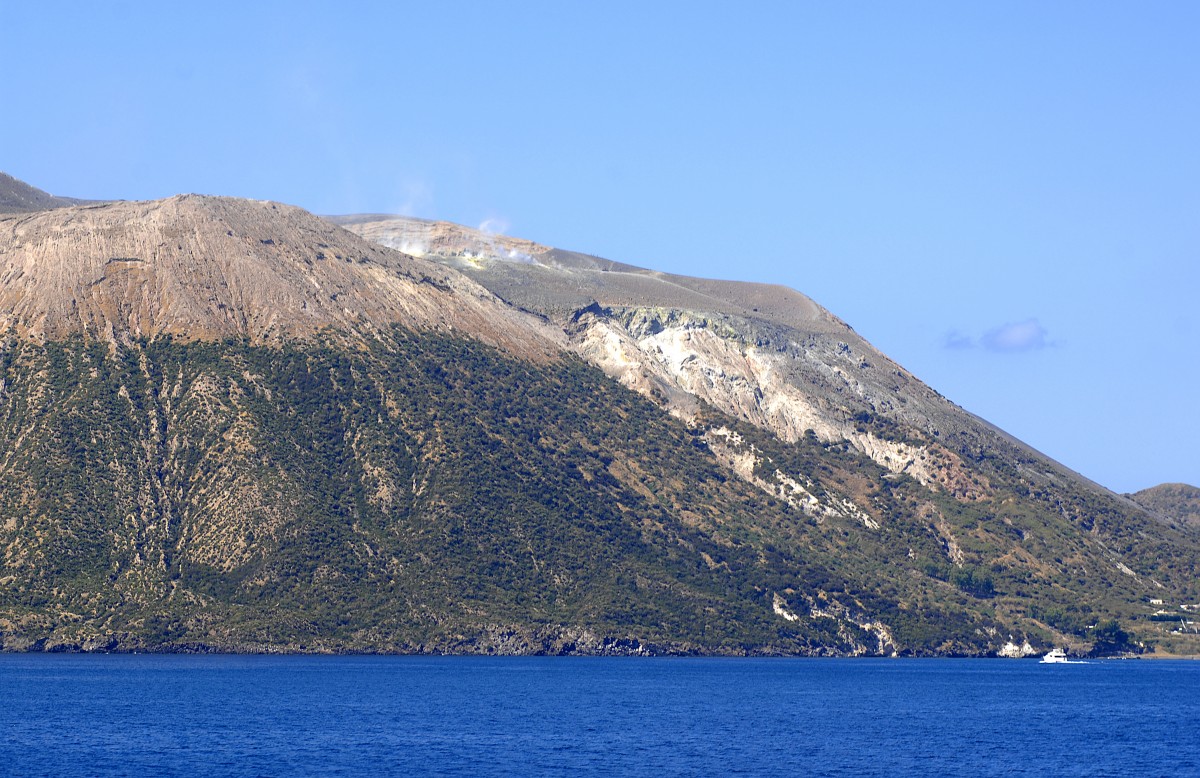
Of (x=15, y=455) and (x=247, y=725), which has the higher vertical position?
(x=15, y=455)

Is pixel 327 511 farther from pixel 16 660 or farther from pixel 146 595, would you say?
pixel 16 660

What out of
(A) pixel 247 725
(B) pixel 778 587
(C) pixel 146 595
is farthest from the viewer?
(B) pixel 778 587

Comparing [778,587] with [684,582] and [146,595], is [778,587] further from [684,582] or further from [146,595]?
[146,595]

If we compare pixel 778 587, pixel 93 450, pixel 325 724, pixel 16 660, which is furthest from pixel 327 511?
pixel 325 724

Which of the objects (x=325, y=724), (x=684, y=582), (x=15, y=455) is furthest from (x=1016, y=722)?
(x=15, y=455)

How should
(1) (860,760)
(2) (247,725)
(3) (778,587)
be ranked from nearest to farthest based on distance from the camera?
(1) (860,760) → (2) (247,725) → (3) (778,587)

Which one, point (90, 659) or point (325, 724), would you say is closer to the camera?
point (325, 724)

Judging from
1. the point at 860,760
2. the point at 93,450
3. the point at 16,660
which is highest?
the point at 93,450
